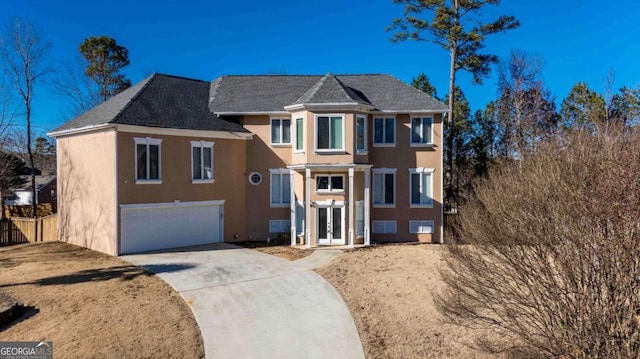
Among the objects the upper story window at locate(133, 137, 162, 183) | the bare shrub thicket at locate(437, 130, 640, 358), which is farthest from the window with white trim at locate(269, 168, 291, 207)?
the bare shrub thicket at locate(437, 130, 640, 358)

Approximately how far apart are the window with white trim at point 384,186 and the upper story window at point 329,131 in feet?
10.2

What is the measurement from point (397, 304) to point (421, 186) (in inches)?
420

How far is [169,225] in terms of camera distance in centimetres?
1748

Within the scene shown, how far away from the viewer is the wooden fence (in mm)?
19953

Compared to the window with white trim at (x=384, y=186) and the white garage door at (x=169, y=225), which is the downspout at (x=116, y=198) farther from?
the window with white trim at (x=384, y=186)

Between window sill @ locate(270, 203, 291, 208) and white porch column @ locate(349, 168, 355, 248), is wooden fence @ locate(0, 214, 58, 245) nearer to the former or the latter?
window sill @ locate(270, 203, 291, 208)

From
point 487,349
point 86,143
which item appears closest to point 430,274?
point 487,349

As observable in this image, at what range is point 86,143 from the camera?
57.3ft

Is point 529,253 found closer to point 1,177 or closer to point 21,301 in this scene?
point 21,301

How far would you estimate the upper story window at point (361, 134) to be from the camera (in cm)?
1895

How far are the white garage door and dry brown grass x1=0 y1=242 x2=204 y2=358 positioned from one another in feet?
6.41

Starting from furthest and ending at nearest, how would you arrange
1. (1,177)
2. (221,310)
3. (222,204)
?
(1,177) → (222,204) → (221,310)

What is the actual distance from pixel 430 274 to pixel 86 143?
51.9ft

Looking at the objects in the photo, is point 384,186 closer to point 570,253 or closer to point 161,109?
point 161,109
